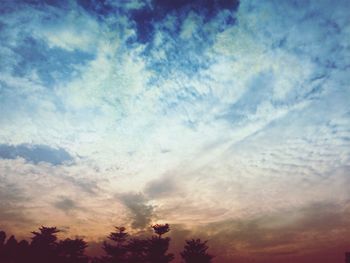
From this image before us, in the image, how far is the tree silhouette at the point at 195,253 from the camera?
3566 cm

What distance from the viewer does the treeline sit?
119 feet

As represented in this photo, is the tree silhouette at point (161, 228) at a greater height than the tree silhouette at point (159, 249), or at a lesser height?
greater

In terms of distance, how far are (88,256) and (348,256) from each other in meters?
36.4

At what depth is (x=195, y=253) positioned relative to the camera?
35844mm

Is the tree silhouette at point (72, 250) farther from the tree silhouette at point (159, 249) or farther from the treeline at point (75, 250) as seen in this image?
the tree silhouette at point (159, 249)

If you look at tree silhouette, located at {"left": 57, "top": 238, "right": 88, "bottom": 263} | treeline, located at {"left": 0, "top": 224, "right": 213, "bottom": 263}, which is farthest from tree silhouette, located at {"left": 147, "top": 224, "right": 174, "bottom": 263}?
tree silhouette, located at {"left": 57, "top": 238, "right": 88, "bottom": 263}

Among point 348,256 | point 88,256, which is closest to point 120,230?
point 88,256

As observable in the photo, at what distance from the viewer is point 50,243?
42.5m

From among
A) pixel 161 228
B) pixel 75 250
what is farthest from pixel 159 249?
pixel 75 250

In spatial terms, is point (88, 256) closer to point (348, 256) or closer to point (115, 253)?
point (115, 253)

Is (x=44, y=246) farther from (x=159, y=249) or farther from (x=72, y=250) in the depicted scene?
(x=159, y=249)

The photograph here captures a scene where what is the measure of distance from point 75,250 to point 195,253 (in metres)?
20.0

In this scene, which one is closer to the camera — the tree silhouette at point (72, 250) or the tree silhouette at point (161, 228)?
the tree silhouette at point (161, 228)

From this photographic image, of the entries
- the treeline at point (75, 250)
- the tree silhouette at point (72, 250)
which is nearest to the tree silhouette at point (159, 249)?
the treeline at point (75, 250)
